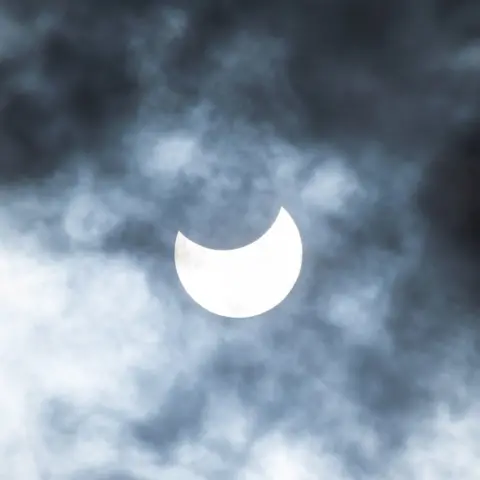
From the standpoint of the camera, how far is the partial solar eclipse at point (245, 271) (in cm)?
1845

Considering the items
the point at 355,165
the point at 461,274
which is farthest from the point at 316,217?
the point at 461,274

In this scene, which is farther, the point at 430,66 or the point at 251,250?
the point at 251,250

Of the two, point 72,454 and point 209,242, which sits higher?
point 209,242

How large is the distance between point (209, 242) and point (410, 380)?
560 centimetres

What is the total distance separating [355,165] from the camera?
1828 cm

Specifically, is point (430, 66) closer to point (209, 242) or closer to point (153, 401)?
point (209, 242)

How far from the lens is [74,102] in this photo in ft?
60.3

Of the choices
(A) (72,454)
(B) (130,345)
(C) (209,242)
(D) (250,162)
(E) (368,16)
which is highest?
(E) (368,16)

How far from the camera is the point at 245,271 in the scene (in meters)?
19.1

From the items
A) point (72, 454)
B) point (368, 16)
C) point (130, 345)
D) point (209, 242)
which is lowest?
point (72, 454)

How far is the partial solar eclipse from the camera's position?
727 inches

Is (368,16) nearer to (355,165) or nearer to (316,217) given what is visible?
(355,165)

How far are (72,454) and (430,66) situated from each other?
11.8 meters

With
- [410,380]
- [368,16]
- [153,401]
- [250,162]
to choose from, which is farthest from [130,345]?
[368,16]
